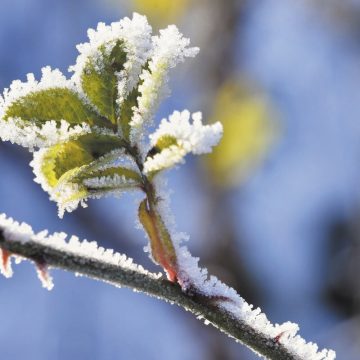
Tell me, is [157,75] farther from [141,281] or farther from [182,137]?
[141,281]

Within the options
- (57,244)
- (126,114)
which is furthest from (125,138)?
(57,244)

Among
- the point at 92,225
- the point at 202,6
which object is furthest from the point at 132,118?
the point at 202,6

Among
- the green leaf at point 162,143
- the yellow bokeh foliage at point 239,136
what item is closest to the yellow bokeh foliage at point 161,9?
the yellow bokeh foliage at point 239,136

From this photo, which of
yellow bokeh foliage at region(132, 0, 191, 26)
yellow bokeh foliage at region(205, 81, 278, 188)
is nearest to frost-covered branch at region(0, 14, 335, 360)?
yellow bokeh foliage at region(205, 81, 278, 188)

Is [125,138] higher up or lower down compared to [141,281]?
higher up

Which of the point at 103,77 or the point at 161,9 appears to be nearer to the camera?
the point at 103,77

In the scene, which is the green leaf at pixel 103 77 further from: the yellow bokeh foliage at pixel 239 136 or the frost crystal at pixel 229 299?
the yellow bokeh foliage at pixel 239 136

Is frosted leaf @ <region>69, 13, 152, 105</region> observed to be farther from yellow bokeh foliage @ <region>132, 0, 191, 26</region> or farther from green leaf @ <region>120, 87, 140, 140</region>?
yellow bokeh foliage @ <region>132, 0, 191, 26</region>
